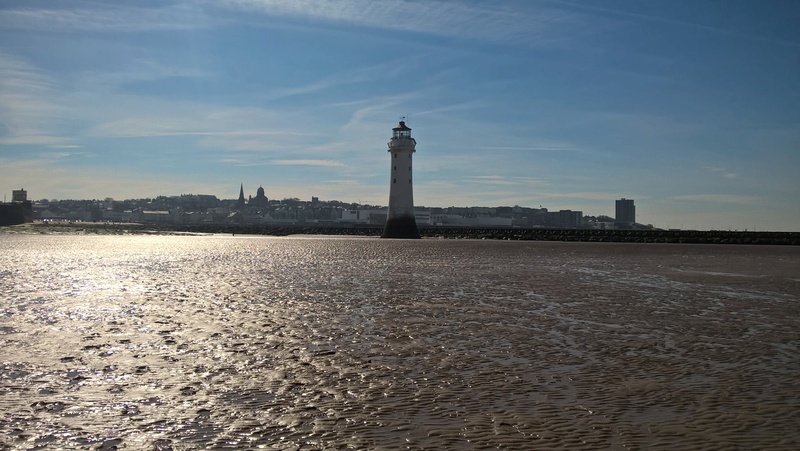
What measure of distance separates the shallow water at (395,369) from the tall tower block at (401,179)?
5380 centimetres

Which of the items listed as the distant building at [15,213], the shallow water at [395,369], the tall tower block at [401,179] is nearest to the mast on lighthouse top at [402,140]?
the tall tower block at [401,179]

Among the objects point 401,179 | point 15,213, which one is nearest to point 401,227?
point 401,179

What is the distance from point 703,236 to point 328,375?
78.3 m

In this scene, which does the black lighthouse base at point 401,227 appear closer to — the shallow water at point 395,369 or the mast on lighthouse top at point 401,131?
the mast on lighthouse top at point 401,131

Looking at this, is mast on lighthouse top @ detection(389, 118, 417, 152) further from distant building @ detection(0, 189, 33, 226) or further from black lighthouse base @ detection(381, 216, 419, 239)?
distant building @ detection(0, 189, 33, 226)

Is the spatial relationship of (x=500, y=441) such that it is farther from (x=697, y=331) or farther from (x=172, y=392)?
(x=697, y=331)

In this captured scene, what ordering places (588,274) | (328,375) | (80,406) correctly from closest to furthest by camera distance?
(80,406) → (328,375) → (588,274)

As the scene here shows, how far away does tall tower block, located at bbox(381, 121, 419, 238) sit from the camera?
74.8 meters

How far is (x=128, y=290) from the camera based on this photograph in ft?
69.3

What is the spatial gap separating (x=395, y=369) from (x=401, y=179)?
65.1m

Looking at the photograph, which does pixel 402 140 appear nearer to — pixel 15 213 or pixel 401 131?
pixel 401 131

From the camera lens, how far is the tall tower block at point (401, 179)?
245 feet

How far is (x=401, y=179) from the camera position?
74812 millimetres

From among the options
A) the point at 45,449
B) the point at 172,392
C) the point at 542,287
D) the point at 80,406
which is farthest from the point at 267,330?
the point at 542,287
